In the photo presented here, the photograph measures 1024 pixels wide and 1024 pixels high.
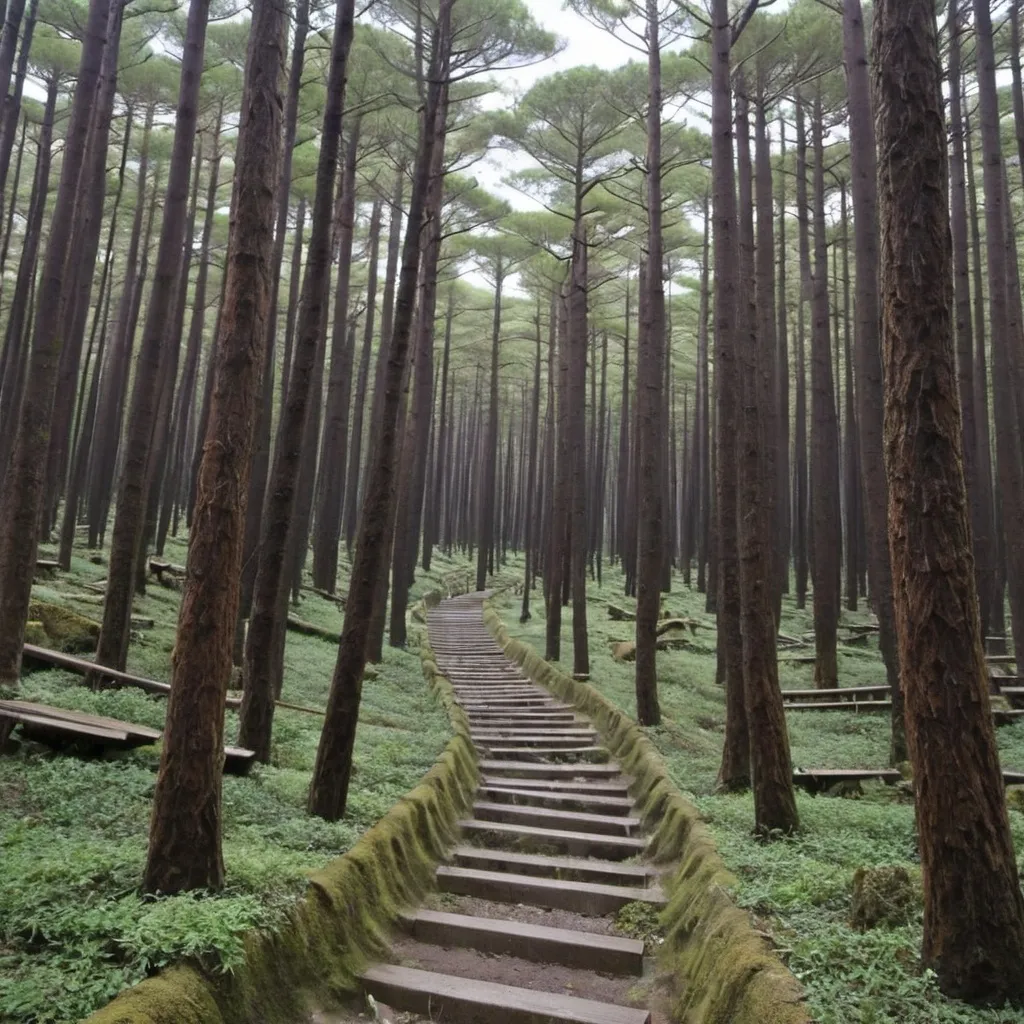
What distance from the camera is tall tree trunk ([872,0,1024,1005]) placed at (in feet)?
10.2

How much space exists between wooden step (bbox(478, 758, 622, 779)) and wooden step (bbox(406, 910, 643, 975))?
3416 mm

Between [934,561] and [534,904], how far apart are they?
361 centimetres

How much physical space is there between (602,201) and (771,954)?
59.9ft

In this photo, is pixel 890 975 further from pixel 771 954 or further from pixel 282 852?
pixel 282 852

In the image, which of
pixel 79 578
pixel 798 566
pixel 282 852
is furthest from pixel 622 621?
pixel 282 852

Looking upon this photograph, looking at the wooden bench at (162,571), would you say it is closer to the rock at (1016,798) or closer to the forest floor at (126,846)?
the forest floor at (126,846)

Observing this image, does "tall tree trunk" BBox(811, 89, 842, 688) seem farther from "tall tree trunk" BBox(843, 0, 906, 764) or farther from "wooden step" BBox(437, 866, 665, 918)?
"wooden step" BBox(437, 866, 665, 918)

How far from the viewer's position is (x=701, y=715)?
1222cm

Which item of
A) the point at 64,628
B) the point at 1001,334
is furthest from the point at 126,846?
the point at 1001,334

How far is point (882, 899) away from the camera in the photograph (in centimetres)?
376

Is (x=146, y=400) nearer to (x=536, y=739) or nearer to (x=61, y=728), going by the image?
(x=61, y=728)

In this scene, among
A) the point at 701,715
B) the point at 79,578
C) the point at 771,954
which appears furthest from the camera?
the point at 79,578


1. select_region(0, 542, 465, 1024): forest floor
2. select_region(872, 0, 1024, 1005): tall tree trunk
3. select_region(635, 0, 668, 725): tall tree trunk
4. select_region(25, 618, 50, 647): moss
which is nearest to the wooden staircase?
select_region(0, 542, 465, 1024): forest floor

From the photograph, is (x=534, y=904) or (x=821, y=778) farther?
(x=821, y=778)
